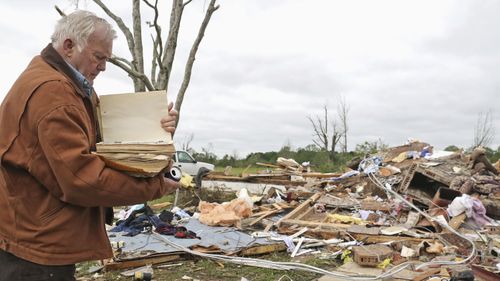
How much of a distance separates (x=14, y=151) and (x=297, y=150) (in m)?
31.8

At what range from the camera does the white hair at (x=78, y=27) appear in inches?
79.6

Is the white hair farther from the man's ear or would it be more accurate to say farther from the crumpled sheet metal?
the crumpled sheet metal

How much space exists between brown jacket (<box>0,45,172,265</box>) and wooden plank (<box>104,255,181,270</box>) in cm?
407

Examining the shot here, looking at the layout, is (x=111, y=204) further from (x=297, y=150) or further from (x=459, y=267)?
(x=297, y=150)

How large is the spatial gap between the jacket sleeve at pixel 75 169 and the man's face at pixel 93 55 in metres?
0.27

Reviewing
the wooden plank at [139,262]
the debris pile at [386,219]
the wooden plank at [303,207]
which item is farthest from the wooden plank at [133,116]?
the wooden plank at [303,207]

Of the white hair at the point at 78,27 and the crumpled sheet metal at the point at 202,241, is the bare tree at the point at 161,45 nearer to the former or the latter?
the crumpled sheet metal at the point at 202,241

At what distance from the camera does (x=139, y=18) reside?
11.2 meters

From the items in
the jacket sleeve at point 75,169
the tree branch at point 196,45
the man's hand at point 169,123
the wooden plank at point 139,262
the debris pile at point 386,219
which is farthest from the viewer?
the tree branch at point 196,45

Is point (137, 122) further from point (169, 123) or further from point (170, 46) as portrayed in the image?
point (170, 46)

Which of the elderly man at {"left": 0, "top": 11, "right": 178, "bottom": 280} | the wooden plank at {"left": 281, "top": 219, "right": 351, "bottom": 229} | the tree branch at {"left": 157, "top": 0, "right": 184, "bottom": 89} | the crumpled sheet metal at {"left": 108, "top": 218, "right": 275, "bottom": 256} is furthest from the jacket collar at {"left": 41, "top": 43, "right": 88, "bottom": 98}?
the tree branch at {"left": 157, "top": 0, "right": 184, "bottom": 89}

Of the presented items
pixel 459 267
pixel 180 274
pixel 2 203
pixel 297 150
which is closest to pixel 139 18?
pixel 180 274

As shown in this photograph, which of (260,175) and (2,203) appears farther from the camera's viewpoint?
(260,175)

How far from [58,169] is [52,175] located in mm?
102
